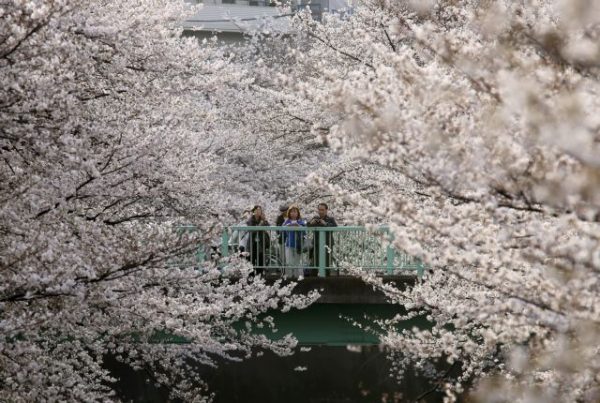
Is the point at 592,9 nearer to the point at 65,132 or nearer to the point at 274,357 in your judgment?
the point at 65,132

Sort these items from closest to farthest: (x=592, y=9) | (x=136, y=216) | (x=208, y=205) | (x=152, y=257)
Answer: (x=592, y=9)
(x=152, y=257)
(x=136, y=216)
(x=208, y=205)

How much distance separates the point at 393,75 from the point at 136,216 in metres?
7.13

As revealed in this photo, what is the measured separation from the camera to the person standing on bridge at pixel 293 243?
17.5 meters

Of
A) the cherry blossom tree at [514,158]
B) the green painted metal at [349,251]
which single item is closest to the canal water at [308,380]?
the green painted metal at [349,251]

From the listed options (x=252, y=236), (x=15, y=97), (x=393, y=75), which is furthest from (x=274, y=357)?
(x=393, y=75)

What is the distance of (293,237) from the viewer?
17484mm

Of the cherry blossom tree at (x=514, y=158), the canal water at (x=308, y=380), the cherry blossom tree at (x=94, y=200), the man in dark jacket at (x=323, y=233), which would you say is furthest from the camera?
the canal water at (x=308, y=380)

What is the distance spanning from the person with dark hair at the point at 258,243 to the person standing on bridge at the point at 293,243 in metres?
0.33

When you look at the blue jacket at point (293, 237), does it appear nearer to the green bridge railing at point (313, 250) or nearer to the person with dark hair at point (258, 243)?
the green bridge railing at point (313, 250)

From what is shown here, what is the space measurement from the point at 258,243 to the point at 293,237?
56 cm

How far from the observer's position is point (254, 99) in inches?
1150

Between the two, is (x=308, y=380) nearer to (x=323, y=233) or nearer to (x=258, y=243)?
(x=258, y=243)

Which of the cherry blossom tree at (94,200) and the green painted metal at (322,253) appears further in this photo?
the green painted metal at (322,253)

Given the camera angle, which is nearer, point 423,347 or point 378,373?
point 423,347
